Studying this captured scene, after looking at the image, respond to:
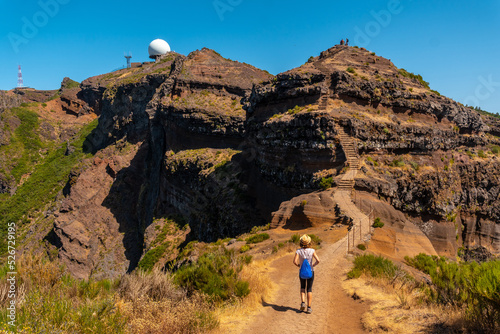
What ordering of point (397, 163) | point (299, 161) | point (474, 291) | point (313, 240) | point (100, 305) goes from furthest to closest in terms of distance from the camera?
point (397, 163) < point (299, 161) < point (313, 240) < point (100, 305) < point (474, 291)

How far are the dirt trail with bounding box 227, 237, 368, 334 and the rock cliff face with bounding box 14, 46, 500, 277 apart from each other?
593cm

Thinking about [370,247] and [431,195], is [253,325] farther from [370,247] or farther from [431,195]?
[431,195]

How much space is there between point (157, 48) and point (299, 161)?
283ft

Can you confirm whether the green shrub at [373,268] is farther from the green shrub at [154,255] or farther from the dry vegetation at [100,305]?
the green shrub at [154,255]

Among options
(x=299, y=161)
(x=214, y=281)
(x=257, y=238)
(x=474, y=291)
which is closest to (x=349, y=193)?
(x=299, y=161)

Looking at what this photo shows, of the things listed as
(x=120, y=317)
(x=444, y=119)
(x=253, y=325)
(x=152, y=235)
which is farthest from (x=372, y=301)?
(x=152, y=235)

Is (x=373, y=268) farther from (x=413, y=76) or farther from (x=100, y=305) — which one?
(x=413, y=76)

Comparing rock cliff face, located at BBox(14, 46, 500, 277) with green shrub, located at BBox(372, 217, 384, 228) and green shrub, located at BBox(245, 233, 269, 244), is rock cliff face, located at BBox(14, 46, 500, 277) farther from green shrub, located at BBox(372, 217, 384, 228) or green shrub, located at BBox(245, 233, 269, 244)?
green shrub, located at BBox(245, 233, 269, 244)

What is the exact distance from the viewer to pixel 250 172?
32875 mm

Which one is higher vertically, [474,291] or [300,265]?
[474,291]

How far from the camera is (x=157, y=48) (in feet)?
315

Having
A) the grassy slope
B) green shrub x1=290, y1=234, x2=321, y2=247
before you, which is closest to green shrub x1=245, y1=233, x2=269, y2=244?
green shrub x1=290, y1=234, x2=321, y2=247

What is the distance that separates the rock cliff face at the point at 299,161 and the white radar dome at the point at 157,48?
155 ft

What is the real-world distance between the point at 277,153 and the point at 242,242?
37.7ft
